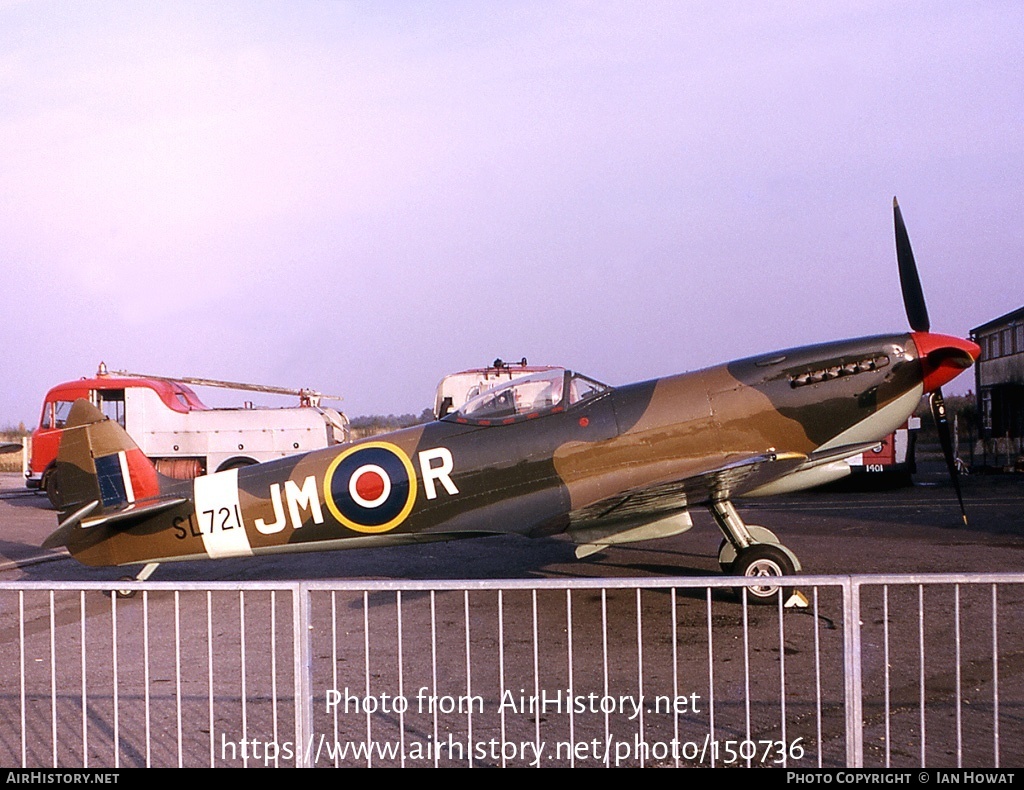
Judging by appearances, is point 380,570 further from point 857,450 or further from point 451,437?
point 857,450

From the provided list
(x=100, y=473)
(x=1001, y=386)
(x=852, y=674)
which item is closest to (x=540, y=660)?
(x=852, y=674)

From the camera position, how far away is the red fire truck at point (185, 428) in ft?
66.7

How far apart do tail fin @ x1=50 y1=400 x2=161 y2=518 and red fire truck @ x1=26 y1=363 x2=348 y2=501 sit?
10.7 metres

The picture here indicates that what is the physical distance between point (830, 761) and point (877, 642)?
2699mm

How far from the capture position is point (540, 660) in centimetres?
661

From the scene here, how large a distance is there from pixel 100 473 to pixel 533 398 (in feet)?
14.1

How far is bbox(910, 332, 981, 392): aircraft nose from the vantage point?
→ 28.9 feet

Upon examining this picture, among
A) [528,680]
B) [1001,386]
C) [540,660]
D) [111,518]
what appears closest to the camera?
[528,680]

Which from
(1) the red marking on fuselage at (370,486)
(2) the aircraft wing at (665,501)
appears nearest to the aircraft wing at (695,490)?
(2) the aircraft wing at (665,501)

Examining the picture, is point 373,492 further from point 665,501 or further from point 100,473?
point 100,473

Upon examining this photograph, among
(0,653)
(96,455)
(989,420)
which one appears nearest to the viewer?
(0,653)

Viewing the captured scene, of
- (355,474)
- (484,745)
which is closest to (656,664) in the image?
(484,745)

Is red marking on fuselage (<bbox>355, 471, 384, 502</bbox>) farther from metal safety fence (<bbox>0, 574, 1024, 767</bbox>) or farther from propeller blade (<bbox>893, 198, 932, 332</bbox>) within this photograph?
propeller blade (<bbox>893, 198, 932, 332</bbox>)

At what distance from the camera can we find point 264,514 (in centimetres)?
895
